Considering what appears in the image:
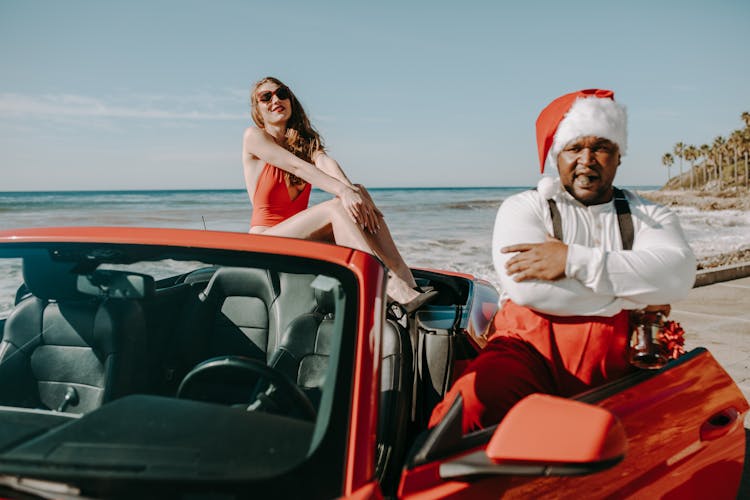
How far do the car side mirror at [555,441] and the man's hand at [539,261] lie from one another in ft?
2.28

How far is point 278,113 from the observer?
4.23 m

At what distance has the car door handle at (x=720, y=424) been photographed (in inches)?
84.9

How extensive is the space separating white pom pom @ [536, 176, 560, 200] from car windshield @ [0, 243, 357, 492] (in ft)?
2.74

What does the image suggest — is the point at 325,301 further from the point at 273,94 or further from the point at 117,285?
the point at 273,94

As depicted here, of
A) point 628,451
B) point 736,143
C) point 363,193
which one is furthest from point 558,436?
point 736,143

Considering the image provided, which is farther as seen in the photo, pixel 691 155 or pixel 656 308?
pixel 691 155

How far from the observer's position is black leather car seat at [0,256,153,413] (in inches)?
81.0

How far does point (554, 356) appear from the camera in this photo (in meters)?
2.14

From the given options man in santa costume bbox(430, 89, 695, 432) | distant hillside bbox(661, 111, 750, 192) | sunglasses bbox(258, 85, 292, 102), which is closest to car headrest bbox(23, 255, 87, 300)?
man in santa costume bbox(430, 89, 695, 432)

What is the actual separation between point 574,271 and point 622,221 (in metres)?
0.38

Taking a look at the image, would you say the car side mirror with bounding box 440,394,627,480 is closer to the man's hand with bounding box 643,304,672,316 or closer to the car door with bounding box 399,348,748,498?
the car door with bounding box 399,348,748,498

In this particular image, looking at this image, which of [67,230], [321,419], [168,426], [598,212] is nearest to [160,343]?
[67,230]

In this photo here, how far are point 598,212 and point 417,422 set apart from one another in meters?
0.96

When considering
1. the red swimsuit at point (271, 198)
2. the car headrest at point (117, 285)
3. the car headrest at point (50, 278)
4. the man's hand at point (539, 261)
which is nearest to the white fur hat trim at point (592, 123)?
the man's hand at point (539, 261)
